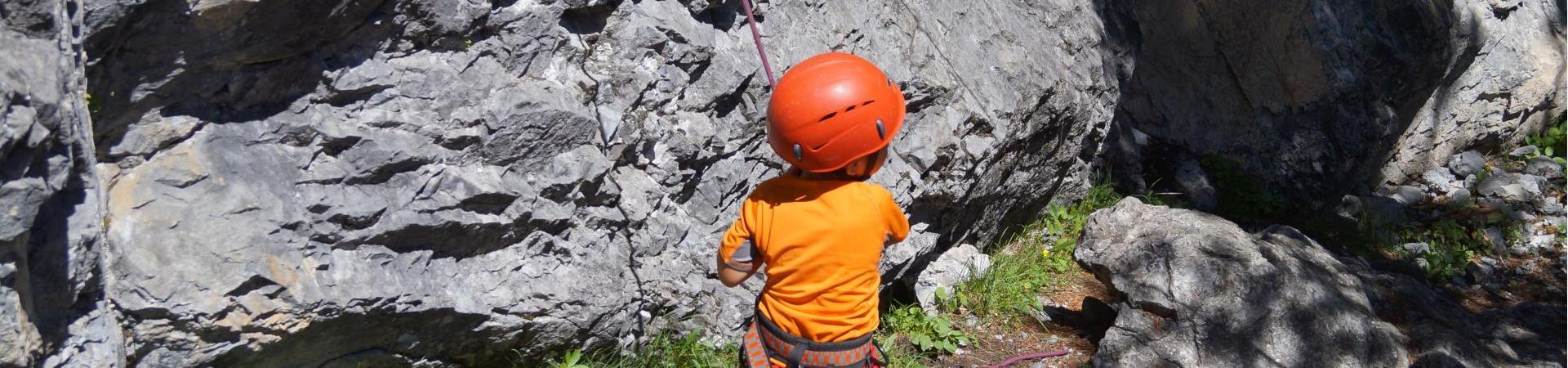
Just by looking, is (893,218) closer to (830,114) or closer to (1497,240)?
(830,114)

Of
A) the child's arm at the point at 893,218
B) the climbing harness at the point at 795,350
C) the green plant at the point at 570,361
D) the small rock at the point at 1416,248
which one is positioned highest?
the child's arm at the point at 893,218

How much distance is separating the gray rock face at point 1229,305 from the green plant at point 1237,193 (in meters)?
1.57

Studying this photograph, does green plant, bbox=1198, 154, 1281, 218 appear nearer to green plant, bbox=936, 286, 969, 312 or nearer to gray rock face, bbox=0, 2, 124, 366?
green plant, bbox=936, 286, 969, 312

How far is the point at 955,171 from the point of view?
4.27 meters

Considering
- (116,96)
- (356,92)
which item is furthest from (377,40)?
(116,96)

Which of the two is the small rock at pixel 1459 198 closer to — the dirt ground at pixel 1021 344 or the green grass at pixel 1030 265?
the green grass at pixel 1030 265

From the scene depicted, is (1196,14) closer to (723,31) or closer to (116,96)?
(723,31)

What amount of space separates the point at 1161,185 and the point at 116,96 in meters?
5.10

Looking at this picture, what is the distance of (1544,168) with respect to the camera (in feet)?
22.5

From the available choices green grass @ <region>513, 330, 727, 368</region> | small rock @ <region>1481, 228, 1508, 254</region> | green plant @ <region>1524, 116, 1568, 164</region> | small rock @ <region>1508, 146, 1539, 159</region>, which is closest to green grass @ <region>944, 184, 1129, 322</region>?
green grass @ <region>513, 330, 727, 368</region>

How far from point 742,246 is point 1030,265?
253cm

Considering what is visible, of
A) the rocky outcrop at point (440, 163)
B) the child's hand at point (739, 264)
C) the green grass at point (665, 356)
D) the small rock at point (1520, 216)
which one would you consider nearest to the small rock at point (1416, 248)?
the small rock at point (1520, 216)

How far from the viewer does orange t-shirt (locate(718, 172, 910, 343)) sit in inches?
104

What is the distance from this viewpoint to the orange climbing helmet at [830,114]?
252cm
